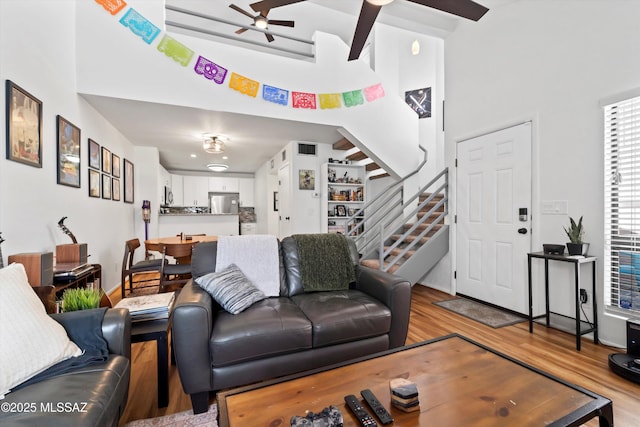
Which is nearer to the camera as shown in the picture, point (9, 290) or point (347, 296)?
point (9, 290)

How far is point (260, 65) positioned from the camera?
3910 mm

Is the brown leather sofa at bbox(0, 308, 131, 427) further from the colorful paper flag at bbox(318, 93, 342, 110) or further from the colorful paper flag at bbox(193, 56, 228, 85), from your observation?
the colorful paper flag at bbox(318, 93, 342, 110)

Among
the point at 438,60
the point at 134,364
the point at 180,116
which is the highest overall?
the point at 438,60

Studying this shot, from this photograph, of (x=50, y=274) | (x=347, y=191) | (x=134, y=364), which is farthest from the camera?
(x=347, y=191)

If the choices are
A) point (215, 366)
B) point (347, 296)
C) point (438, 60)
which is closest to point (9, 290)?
point (215, 366)

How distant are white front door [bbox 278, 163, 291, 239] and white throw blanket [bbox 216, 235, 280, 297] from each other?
306cm

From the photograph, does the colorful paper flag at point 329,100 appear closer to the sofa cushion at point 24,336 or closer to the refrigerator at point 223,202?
the sofa cushion at point 24,336

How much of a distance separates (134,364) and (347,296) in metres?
1.69

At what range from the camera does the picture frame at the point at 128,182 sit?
493 centimetres

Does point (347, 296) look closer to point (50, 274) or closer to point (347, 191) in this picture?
point (50, 274)

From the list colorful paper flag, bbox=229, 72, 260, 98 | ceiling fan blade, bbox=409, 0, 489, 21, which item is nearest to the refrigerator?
colorful paper flag, bbox=229, 72, 260, 98

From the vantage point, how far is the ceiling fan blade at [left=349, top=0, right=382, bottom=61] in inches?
86.1

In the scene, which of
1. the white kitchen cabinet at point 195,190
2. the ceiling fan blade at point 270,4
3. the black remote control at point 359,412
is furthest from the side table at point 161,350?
the white kitchen cabinet at point 195,190

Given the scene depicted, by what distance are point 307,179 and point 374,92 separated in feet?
6.14
